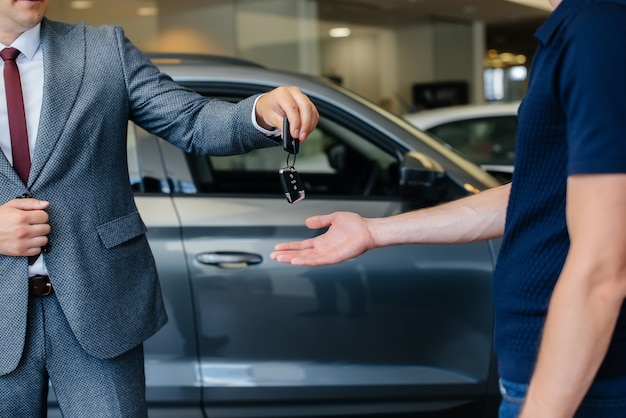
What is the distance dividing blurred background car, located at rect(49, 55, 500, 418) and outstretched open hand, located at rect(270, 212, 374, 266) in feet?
4.05

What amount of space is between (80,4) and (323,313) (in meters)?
6.48

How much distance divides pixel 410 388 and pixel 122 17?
7.19 m

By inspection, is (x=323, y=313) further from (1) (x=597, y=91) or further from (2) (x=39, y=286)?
(1) (x=597, y=91)

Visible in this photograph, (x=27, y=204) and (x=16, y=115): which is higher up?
(x=16, y=115)

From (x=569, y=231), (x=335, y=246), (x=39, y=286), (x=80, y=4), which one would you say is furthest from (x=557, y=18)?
(x=80, y=4)

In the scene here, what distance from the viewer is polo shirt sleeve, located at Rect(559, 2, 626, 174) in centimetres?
99

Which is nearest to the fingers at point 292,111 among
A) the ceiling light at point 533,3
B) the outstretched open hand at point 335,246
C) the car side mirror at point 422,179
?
the outstretched open hand at point 335,246

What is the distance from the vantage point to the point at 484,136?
586cm

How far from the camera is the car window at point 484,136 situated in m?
5.80

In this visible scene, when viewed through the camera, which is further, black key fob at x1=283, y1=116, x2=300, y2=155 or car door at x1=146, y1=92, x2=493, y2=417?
car door at x1=146, y1=92, x2=493, y2=417

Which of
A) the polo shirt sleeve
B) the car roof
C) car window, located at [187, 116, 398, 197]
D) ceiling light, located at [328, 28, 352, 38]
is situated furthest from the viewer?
ceiling light, located at [328, 28, 352, 38]

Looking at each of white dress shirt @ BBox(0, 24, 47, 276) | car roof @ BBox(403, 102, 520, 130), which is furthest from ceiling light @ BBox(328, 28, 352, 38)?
white dress shirt @ BBox(0, 24, 47, 276)

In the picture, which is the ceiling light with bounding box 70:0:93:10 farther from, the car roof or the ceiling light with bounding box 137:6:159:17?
the car roof

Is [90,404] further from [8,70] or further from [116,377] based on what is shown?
[8,70]
